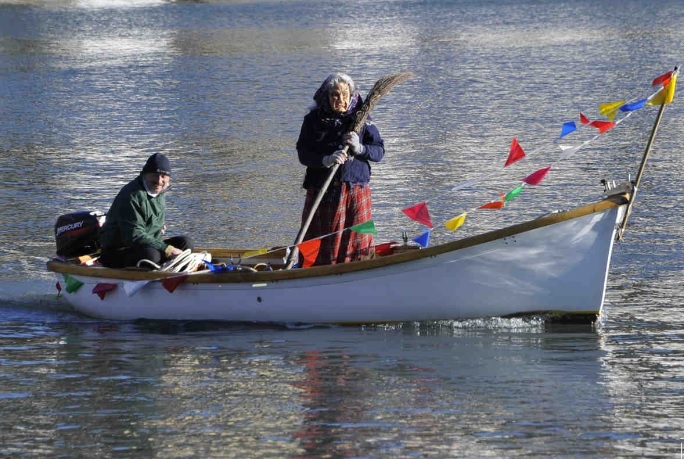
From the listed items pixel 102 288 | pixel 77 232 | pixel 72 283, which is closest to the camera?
pixel 102 288

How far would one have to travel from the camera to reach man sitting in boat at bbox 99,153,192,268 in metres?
9.95

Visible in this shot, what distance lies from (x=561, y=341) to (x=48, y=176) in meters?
9.45

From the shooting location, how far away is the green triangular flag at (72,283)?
1047 centimetres

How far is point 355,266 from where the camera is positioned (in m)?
9.42

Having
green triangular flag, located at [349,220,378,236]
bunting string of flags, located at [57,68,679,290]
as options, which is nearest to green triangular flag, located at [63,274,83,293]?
bunting string of flags, located at [57,68,679,290]

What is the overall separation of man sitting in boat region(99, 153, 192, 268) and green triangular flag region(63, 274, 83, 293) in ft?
0.85

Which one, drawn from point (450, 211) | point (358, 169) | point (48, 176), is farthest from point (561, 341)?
point (48, 176)

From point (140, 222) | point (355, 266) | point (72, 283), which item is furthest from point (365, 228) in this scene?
point (72, 283)

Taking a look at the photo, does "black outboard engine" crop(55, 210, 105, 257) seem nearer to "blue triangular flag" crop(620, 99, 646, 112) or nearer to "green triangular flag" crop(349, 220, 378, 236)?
"green triangular flag" crop(349, 220, 378, 236)

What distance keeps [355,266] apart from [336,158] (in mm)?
797

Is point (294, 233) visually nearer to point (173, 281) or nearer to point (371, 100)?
point (173, 281)

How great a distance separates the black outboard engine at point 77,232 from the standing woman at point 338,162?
1.96 metres

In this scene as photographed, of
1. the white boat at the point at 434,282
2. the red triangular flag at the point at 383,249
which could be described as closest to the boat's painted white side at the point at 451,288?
the white boat at the point at 434,282

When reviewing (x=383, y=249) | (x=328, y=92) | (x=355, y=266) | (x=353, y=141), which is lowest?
(x=355, y=266)
